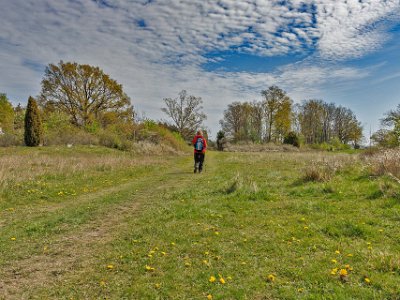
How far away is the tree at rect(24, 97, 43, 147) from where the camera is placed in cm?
2473

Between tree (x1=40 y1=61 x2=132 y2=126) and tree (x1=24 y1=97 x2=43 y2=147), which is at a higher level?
tree (x1=40 y1=61 x2=132 y2=126)

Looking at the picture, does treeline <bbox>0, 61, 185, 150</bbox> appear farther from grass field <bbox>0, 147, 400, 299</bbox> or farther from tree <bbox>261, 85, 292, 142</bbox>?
tree <bbox>261, 85, 292, 142</bbox>

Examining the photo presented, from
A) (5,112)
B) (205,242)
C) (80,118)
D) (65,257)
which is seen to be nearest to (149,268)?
(205,242)

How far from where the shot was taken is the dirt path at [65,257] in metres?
3.97

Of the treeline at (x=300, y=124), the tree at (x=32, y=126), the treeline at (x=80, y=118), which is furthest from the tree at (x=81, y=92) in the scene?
the treeline at (x=300, y=124)

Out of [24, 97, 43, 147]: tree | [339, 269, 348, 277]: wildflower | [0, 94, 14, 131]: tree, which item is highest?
[0, 94, 14, 131]: tree

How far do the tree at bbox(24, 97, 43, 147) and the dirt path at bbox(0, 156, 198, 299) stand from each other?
20054 mm

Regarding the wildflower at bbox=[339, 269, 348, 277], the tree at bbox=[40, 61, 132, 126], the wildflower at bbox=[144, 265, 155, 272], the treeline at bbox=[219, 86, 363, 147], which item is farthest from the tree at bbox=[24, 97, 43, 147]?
the treeline at bbox=[219, 86, 363, 147]

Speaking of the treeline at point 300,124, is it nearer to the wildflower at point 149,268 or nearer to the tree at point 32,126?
the tree at point 32,126

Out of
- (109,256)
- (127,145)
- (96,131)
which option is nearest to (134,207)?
(109,256)

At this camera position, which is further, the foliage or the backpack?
the foliage

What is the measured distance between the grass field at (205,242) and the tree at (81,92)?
34.1 metres

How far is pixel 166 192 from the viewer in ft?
33.5

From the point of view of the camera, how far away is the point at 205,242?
530 centimetres
